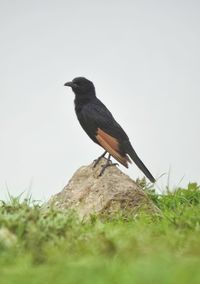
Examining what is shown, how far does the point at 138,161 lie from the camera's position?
10562mm

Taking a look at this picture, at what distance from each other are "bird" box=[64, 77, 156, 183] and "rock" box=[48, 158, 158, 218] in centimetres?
17

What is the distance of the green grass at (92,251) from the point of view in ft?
13.0

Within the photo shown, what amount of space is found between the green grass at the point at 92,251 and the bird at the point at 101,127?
127 inches

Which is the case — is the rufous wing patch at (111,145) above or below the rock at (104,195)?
above

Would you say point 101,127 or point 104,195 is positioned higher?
point 101,127

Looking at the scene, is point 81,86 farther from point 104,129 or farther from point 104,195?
point 104,195

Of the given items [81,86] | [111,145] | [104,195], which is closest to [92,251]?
[104,195]

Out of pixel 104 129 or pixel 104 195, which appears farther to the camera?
pixel 104 129

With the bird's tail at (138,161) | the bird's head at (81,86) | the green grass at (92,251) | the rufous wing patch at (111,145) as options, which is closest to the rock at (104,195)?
the rufous wing patch at (111,145)

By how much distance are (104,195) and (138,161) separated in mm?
1264

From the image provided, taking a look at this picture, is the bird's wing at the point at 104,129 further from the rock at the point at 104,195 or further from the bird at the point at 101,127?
the rock at the point at 104,195

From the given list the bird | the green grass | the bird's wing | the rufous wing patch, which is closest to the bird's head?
the bird

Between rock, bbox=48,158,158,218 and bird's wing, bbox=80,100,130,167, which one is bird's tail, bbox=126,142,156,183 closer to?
bird's wing, bbox=80,100,130,167

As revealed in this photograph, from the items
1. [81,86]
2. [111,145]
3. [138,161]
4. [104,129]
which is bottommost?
[138,161]
